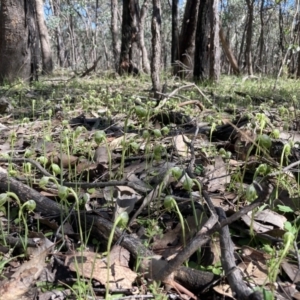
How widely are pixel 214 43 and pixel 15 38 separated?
9.40 ft

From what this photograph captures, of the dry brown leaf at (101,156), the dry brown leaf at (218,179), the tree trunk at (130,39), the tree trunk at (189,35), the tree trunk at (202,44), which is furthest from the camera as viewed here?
the tree trunk at (130,39)

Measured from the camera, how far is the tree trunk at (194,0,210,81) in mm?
6292

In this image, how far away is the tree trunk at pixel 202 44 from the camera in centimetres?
629

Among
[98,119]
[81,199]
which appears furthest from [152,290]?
[98,119]

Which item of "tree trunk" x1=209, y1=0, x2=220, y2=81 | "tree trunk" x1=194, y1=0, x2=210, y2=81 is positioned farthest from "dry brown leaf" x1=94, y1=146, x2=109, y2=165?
"tree trunk" x1=194, y1=0, x2=210, y2=81

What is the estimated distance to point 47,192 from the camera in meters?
1.63

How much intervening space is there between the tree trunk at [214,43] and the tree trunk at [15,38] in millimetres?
2606

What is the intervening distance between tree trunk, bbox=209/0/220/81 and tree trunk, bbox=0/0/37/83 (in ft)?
8.55

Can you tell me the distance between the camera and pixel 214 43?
6094 millimetres

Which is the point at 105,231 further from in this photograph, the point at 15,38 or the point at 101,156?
the point at 15,38

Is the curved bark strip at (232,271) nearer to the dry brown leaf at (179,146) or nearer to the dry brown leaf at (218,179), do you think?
the dry brown leaf at (218,179)

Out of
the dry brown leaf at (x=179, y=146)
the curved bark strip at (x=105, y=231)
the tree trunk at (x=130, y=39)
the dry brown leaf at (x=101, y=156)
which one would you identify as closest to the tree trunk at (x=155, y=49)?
the dry brown leaf at (x=179, y=146)

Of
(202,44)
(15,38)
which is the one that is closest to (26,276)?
(15,38)

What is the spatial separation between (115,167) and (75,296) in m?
0.98
